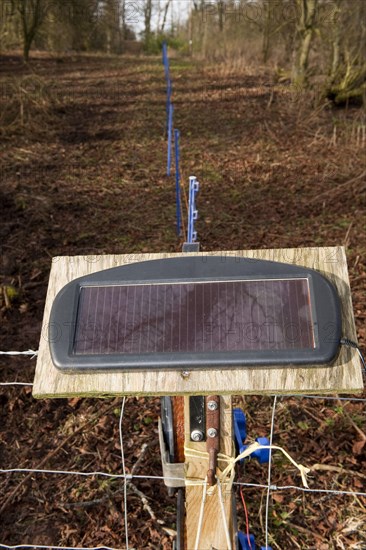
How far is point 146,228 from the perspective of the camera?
21.1 ft

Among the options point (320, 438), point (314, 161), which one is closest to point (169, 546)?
point (320, 438)

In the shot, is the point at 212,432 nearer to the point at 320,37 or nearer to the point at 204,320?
the point at 204,320

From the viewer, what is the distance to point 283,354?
1325 millimetres

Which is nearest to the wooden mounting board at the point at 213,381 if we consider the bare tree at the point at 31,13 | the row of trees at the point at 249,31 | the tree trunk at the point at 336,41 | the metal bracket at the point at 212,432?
the metal bracket at the point at 212,432

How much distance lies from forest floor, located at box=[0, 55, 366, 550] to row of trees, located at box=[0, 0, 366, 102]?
1119 mm

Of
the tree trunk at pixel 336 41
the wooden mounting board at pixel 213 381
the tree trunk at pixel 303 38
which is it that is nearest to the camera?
the wooden mounting board at pixel 213 381

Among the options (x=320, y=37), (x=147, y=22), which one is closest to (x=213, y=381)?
(x=320, y=37)

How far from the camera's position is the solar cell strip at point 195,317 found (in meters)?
1.37

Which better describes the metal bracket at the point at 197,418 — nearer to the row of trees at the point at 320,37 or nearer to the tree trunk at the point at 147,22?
the row of trees at the point at 320,37

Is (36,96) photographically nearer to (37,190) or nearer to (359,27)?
(37,190)

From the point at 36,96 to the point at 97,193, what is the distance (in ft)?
15.5

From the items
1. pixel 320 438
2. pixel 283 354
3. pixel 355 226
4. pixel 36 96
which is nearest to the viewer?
pixel 283 354

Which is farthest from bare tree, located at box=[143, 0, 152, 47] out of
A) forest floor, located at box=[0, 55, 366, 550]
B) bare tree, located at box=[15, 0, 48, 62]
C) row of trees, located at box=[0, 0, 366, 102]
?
forest floor, located at box=[0, 55, 366, 550]

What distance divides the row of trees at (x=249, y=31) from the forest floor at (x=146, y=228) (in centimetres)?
112
